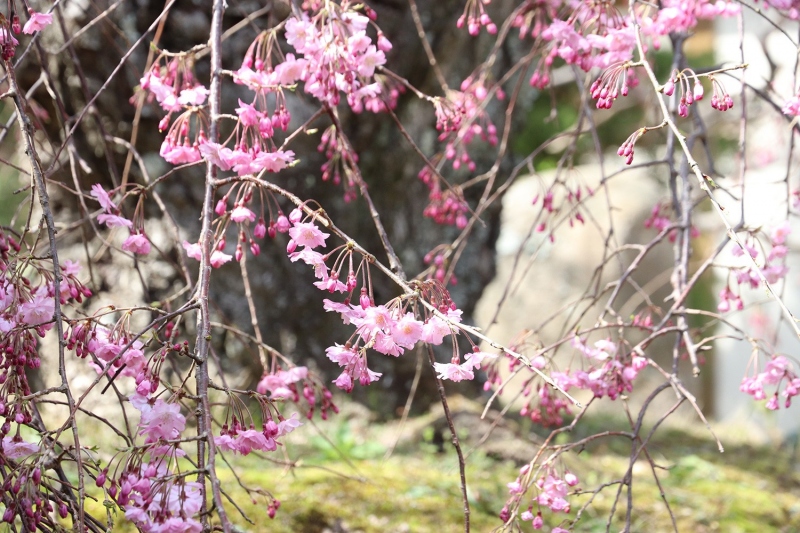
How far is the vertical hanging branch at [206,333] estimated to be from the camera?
84 centimetres

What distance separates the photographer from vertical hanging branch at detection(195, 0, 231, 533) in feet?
2.75

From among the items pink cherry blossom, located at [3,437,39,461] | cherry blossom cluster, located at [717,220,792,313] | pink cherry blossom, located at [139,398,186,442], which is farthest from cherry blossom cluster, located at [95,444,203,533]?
cherry blossom cluster, located at [717,220,792,313]

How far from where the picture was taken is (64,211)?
2676 millimetres

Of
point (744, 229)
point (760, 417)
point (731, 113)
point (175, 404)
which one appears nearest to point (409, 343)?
point (175, 404)

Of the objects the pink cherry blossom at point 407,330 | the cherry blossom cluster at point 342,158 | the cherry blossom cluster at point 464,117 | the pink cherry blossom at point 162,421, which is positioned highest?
the cherry blossom cluster at point 464,117

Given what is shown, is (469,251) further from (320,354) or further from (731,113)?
(731,113)

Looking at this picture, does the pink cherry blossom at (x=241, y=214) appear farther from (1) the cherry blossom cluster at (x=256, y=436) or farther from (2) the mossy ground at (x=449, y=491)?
(2) the mossy ground at (x=449, y=491)

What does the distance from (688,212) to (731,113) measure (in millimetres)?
4943

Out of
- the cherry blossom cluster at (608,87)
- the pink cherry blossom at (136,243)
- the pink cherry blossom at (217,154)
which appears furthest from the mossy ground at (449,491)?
the cherry blossom cluster at (608,87)

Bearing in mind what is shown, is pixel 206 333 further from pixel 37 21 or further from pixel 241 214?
pixel 37 21

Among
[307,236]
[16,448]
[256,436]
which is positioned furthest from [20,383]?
[307,236]

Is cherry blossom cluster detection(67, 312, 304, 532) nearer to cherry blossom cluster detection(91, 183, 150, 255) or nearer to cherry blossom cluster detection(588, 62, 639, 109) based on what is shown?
cherry blossom cluster detection(91, 183, 150, 255)

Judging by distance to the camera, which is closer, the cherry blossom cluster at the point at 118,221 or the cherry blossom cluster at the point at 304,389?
the cherry blossom cluster at the point at 118,221

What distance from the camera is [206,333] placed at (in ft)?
3.14
